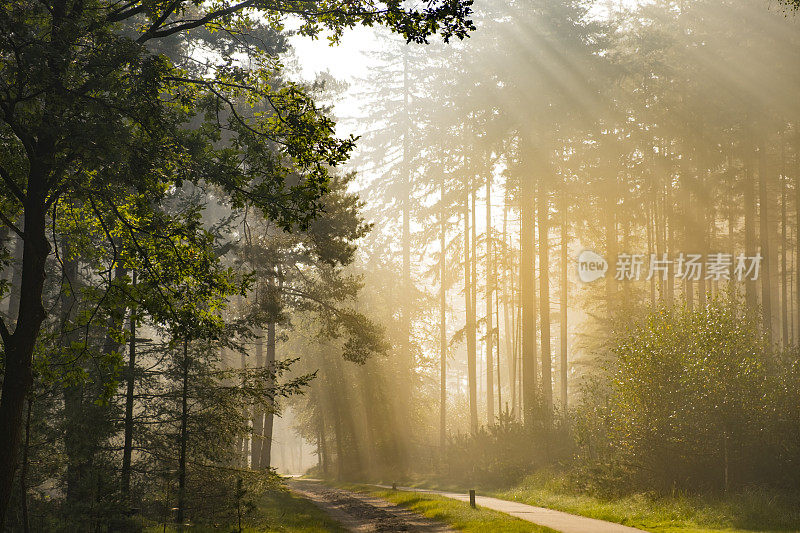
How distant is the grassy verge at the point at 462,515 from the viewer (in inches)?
534

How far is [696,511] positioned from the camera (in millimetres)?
15031

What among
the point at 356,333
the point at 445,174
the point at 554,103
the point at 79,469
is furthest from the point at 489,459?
the point at 79,469

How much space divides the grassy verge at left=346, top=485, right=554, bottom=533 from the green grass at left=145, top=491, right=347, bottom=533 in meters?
2.63

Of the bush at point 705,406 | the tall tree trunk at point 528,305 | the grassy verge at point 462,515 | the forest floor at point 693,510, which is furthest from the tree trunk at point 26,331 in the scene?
the tall tree trunk at point 528,305

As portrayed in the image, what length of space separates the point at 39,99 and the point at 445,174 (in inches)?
936

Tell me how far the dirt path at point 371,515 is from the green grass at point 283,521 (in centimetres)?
60

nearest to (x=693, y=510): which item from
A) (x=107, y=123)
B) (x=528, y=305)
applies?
(x=528, y=305)

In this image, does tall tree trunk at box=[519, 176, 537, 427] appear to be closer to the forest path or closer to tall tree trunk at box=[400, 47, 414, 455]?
the forest path

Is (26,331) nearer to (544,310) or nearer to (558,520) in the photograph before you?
(558,520)

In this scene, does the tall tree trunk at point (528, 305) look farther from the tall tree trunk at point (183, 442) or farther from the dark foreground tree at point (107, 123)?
the dark foreground tree at point (107, 123)

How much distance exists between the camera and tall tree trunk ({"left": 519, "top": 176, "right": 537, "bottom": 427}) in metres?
27.0

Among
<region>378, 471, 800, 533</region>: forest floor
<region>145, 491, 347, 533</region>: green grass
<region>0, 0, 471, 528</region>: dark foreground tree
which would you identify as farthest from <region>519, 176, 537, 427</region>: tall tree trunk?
<region>0, 0, 471, 528</region>: dark foreground tree

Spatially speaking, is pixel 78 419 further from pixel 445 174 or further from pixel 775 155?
pixel 775 155

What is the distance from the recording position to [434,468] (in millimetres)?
34031
